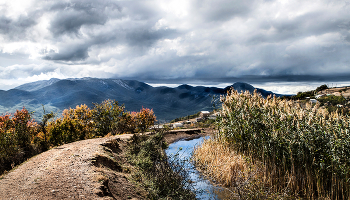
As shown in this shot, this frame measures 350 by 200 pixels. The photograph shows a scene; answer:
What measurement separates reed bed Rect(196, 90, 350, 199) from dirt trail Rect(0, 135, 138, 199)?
186 inches

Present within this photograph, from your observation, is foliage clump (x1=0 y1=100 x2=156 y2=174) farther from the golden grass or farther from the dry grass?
the dry grass

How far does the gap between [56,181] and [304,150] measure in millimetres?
7036

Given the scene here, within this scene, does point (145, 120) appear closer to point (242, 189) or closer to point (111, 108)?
point (111, 108)

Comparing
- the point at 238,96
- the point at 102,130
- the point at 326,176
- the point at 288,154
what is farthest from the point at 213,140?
the point at 102,130

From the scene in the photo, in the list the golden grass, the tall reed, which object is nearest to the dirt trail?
the golden grass

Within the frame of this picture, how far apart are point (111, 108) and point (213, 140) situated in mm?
10191

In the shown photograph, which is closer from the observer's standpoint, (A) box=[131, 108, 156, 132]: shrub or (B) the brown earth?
(B) the brown earth

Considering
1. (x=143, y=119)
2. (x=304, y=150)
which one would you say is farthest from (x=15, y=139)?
(x=304, y=150)

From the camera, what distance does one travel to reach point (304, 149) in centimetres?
564

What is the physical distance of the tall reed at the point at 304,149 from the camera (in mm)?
5113

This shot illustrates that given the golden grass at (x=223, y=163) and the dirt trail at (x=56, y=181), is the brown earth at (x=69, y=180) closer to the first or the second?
the dirt trail at (x=56, y=181)

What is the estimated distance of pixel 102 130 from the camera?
16250 millimetres

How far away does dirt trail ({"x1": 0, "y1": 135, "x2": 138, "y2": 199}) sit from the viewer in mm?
4586

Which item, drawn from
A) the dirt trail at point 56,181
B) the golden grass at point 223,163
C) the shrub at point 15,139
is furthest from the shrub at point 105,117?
the golden grass at point 223,163
